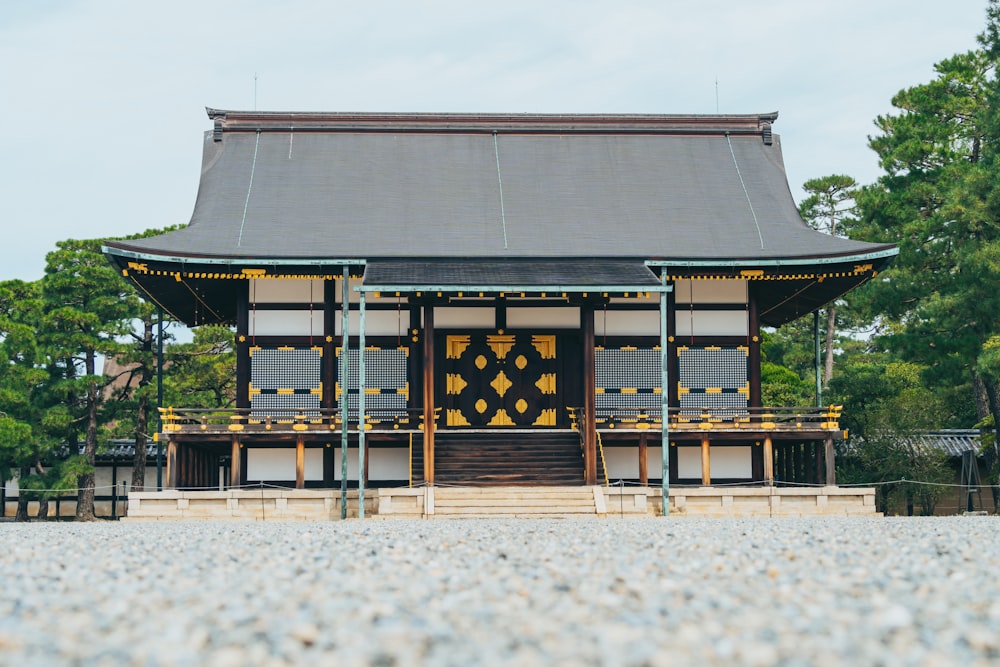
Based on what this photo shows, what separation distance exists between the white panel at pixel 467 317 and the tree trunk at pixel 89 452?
11.8 m

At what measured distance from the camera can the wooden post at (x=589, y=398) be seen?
19734 mm

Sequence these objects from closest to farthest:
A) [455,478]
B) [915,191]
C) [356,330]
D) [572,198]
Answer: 1. [455,478]
2. [356,330]
3. [572,198]
4. [915,191]

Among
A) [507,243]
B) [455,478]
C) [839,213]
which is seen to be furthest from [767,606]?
[839,213]

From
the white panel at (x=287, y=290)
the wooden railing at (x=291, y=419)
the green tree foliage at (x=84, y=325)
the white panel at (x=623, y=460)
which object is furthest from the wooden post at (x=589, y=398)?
the green tree foliage at (x=84, y=325)

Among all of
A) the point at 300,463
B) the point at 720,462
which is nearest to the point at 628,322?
the point at 720,462

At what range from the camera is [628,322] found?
22562 millimetres

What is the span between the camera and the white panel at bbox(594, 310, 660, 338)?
2252cm

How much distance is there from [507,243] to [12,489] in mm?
18582

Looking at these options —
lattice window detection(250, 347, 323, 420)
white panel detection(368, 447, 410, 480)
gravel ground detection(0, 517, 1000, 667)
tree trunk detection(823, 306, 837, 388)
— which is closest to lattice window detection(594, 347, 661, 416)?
white panel detection(368, 447, 410, 480)

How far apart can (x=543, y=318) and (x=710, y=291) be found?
3.46 m

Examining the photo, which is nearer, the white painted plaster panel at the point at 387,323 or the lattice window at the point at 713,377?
the white painted plaster panel at the point at 387,323

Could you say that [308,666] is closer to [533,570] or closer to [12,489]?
[533,570]

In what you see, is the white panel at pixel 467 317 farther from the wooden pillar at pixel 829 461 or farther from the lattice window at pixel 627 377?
the wooden pillar at pixel 829 461

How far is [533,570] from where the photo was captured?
7996mm
